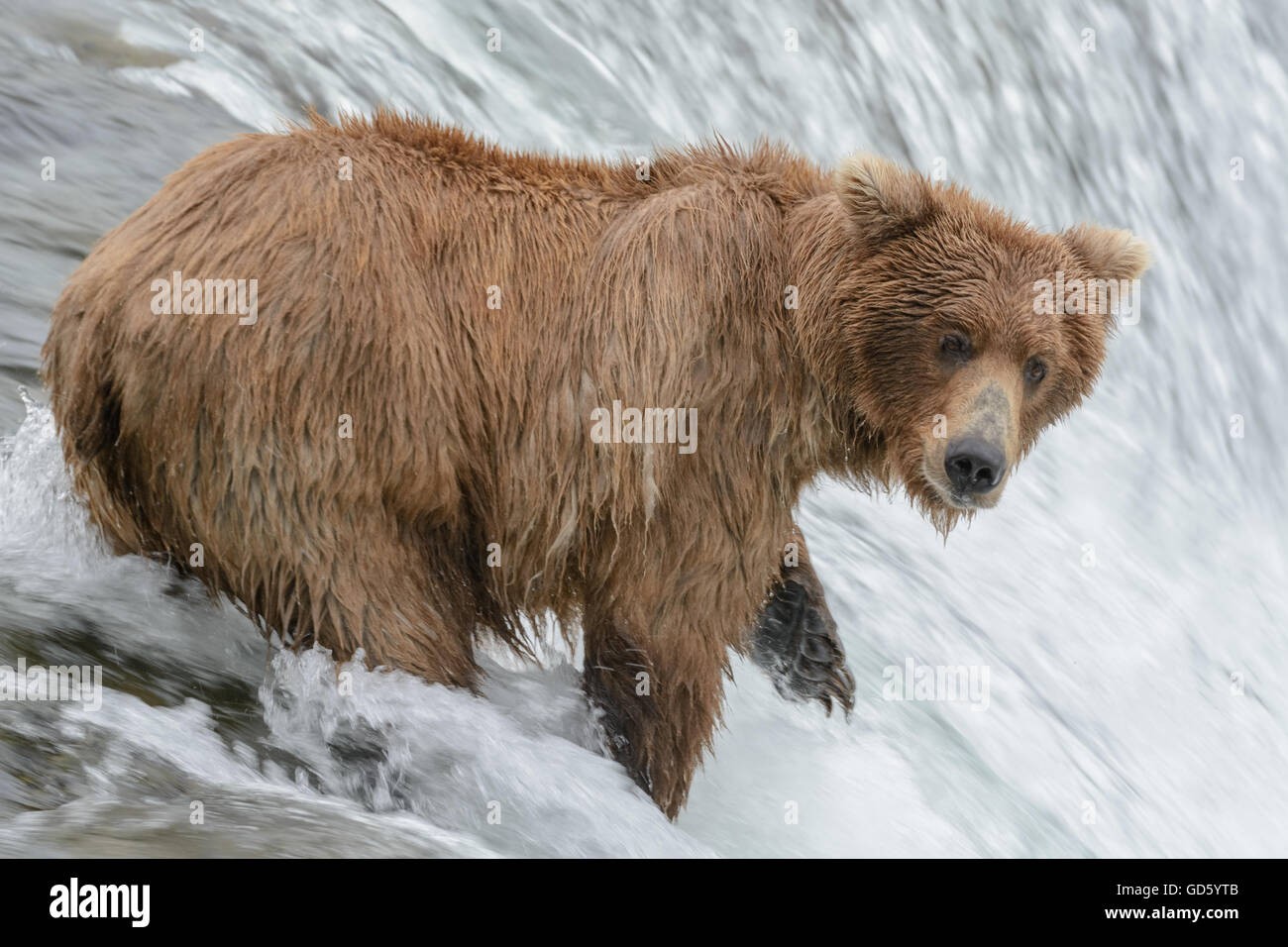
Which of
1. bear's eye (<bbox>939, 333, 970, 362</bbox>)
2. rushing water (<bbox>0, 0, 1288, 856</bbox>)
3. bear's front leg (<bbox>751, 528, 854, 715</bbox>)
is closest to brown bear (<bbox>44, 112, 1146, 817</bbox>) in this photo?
bear's eye (<bbox>939, 333, 970, 362</bbox>)

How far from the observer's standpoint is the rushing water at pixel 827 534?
4492 mm

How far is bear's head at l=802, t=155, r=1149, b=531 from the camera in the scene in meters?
4.56

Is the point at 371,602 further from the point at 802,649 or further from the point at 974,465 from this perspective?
the point at 802,649

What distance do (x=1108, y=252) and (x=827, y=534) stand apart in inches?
115

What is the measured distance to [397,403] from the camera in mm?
4414

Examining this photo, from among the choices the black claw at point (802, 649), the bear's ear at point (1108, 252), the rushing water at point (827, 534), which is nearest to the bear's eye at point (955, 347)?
the bear's ear at point (1108, 252)

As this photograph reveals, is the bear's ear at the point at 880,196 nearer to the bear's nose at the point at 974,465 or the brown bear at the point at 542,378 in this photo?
the brown bear at the point at 542,378

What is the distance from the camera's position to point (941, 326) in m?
4.61

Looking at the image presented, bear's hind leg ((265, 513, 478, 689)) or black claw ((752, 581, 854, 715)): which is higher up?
bear's hind leg ((265, 513, 478, 689))

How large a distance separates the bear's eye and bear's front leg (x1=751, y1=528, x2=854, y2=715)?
1353 millimetres

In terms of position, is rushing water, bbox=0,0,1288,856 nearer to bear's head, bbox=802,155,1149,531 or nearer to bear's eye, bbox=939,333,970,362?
bear's head, bbox=802,155,1149,531

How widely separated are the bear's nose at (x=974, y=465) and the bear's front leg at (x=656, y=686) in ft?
2.90
